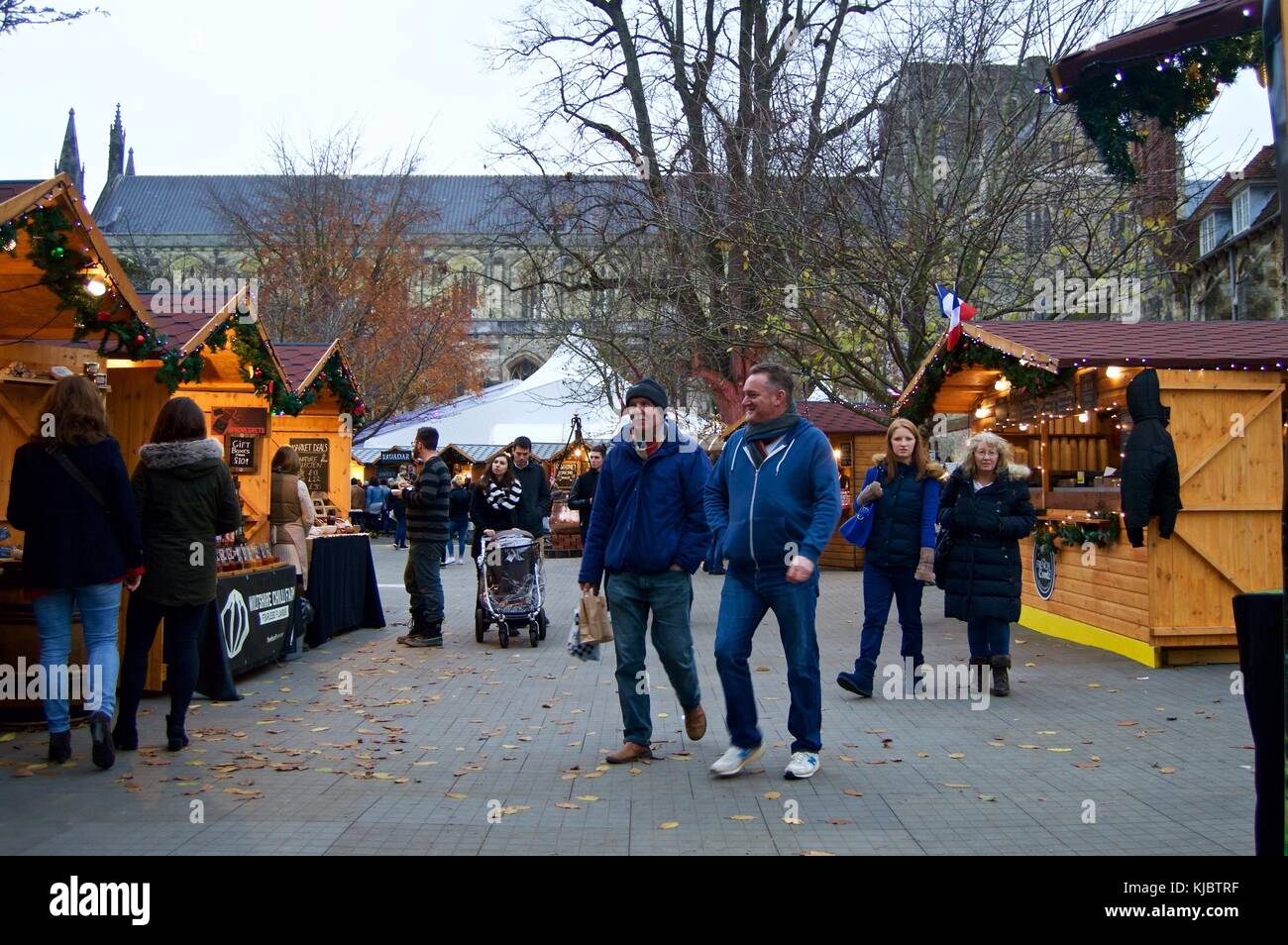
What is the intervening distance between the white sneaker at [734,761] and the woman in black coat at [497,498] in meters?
5.85

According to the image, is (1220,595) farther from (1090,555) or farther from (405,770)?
(405,770)

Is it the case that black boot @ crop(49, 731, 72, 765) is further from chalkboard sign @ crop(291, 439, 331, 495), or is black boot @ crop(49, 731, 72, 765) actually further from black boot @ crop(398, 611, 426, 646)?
chalkboard sign @ crop(291, 439, 331, 495)

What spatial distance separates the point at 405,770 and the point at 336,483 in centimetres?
1089

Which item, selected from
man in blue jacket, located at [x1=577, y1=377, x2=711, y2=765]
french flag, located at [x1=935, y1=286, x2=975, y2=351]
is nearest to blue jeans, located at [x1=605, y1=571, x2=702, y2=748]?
man in blue jacket, located at [x1=577, y1=377, x2=711, y2=765]

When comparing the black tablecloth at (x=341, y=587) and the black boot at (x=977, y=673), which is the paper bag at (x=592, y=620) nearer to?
the black boot at (x=977, y=673)

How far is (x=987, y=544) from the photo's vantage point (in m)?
8.22

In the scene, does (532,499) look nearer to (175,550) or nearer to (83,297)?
(83,297)

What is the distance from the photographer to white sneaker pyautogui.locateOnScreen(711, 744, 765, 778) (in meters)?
5.91

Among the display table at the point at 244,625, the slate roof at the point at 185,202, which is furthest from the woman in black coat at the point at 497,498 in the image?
the slate roof at the point at 185,202

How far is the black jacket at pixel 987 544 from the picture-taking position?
8.14 meters

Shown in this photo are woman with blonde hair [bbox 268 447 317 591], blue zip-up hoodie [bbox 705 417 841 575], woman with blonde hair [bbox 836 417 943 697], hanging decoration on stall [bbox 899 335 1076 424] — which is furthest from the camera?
hanging decoration on stall [bbox 899 335 1076 424]
